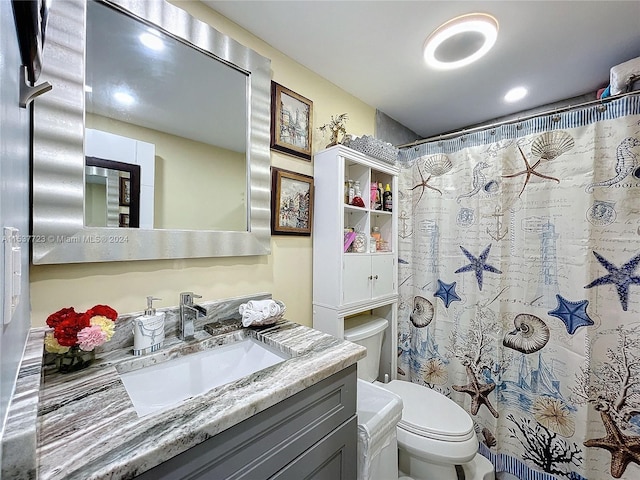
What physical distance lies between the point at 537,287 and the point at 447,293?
1.52ft

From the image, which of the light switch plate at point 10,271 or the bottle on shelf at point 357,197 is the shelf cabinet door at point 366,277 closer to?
the bottle on shelf at point 357,197

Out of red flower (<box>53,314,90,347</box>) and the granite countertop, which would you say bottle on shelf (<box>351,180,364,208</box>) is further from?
red flower (<box>53,314,90,347</box>)

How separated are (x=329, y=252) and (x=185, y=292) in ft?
2.37

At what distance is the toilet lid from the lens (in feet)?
4.02

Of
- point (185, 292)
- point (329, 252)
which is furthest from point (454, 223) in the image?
point (185, 292)

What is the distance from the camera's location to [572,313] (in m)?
1.35

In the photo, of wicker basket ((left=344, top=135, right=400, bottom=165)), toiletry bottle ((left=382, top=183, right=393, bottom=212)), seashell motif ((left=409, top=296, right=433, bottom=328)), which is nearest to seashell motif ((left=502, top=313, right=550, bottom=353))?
seashell motif ((left=409, top=296, right=433, bottom=328))

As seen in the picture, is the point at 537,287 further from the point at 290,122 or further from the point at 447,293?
the point at 290,122

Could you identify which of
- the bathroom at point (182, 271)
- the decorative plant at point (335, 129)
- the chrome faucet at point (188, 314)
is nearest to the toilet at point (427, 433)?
the bathroom at point (182, 271)

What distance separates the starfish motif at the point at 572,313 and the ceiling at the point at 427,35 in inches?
50.3

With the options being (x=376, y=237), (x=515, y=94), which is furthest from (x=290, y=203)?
(x=515, y=94)

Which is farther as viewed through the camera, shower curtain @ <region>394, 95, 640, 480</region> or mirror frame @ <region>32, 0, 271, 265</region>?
shower curtain @ <region>394, 95, 640, 480</region>

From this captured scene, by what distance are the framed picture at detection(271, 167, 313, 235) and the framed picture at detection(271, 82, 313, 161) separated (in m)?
0.13

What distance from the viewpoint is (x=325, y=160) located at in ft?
4.92
